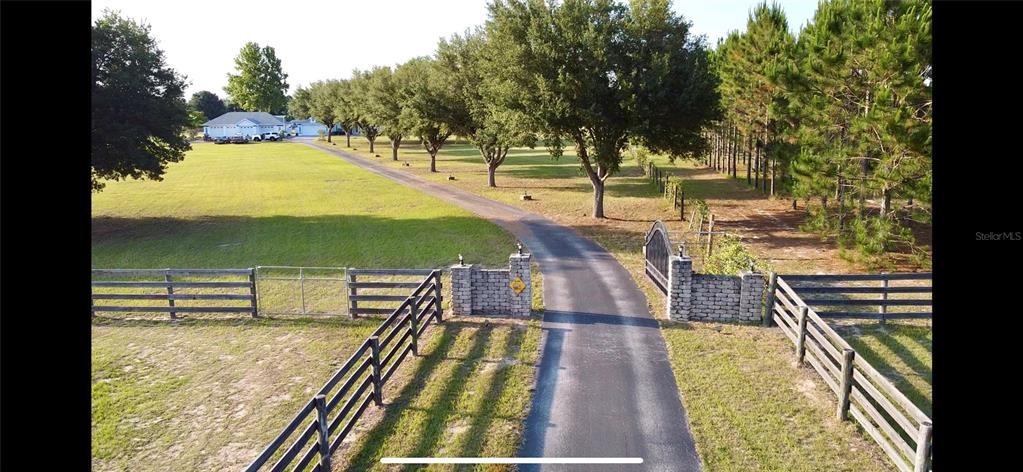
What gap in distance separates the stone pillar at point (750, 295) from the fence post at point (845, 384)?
4819 millimetres

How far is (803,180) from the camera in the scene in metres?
21.5

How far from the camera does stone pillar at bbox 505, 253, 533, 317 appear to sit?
1488 cm

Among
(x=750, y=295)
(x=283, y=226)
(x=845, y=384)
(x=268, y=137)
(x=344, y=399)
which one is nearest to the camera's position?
(x=845, y=384)

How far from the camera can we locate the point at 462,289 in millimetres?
15125

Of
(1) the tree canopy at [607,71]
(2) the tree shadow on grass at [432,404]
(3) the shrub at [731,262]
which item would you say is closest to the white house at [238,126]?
(1) the tree canopy at [607,71]

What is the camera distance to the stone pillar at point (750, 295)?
14.4 meters

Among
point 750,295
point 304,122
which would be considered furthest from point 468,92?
point 304,122

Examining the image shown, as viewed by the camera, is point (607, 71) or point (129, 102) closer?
point (607, 71)

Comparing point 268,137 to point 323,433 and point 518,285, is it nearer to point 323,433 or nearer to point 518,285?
point 518,285

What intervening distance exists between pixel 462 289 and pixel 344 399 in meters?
5.08

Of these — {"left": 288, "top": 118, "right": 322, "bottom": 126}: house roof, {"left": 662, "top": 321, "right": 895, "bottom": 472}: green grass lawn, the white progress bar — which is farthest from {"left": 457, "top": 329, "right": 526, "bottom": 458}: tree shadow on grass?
{"left": 288, "top": 118, "right": 322, "bottom": 126}: house roof

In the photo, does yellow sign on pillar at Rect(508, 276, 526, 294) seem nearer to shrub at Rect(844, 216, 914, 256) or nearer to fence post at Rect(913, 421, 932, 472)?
fence post at Rect(913, 421, 932, 472)

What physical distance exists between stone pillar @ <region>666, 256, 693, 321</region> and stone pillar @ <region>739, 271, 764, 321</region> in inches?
47.3
